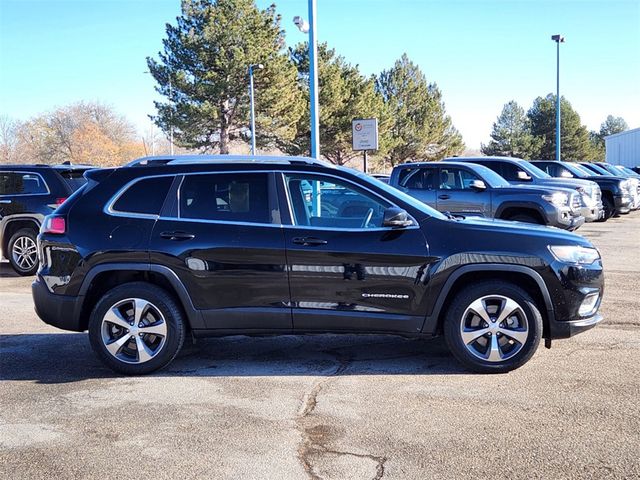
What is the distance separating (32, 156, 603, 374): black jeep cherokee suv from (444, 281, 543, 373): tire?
0.01 meters

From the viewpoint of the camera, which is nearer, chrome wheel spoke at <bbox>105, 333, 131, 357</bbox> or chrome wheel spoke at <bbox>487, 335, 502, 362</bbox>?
chrome wheel spoke at <bbox>487, 335, 502, 362</bbox>

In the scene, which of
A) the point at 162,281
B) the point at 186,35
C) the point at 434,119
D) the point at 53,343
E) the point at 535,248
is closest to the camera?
the point at 535,248

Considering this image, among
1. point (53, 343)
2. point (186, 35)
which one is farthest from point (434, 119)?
point (53, 343)

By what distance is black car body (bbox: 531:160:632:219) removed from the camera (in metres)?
19.8

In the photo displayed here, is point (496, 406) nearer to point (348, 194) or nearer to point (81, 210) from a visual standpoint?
point (348, 194)

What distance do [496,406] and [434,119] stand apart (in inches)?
2303

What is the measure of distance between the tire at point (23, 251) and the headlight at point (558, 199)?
371 inches

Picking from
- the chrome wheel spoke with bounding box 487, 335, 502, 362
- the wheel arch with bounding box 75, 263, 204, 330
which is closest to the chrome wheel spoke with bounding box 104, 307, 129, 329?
the wheel arch with bounding box 75, 263, 204, 330

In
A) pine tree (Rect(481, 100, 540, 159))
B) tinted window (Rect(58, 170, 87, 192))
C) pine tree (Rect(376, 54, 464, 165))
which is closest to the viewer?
tinted window (Rect(58, 170, 87, 192))

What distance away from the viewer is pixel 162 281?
552 cm

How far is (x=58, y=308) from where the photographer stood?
18.0ft

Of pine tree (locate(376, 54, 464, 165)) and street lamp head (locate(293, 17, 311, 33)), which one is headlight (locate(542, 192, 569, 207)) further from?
pine tree (locate(376, 54, 464, 165))

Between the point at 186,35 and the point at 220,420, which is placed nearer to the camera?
the point at 220,420

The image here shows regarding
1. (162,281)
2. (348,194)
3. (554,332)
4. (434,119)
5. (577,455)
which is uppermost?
(434,119)
